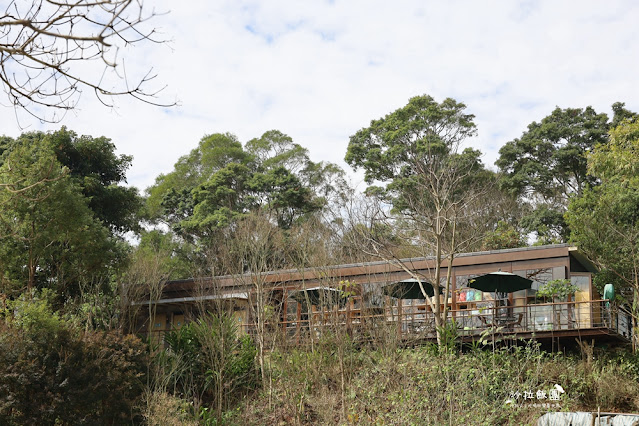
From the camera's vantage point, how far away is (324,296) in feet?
54.6

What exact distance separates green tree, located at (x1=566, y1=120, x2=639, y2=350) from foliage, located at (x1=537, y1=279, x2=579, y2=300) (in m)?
1.47

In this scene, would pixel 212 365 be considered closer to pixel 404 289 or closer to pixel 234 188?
pixel 404 289

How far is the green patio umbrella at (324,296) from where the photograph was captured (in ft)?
53.6

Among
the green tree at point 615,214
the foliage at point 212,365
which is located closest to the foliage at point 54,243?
the foliage at point 212,365

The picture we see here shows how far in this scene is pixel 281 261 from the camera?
75.4 ft

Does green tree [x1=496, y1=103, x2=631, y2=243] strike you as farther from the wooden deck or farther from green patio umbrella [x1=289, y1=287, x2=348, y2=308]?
green patio umbrella [x1=289, y1=287, x2=348, y2=308]

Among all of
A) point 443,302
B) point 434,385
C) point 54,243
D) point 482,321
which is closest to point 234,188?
point 54,243

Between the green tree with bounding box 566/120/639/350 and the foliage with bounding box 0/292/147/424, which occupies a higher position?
the green tree with bounding box 566/120/639/350

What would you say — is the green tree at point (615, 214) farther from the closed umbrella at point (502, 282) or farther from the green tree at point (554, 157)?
the green tree at point (554, 157)

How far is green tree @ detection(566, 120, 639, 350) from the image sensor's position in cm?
1745

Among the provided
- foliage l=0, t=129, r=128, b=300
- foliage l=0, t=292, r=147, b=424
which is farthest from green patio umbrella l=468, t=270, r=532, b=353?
foliage l=0, t=129, r=128, b=300

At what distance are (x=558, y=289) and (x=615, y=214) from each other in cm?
315

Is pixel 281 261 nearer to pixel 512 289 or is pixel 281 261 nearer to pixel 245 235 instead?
pixel 245 235

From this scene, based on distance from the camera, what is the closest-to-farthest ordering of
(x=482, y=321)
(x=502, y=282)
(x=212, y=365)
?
(x=502, y=282) < (x=482, y=321) < (x=212, y=365)
